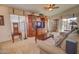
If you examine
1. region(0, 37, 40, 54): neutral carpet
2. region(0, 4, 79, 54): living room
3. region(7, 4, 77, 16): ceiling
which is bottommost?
region(0, 37, 40, 54): neutral carpet

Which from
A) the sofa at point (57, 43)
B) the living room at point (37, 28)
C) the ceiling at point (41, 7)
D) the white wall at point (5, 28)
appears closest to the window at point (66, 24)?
the living room at point (37, 28)

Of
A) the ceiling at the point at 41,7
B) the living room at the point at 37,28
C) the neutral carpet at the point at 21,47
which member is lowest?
the neutral carpet at the point at 21,47

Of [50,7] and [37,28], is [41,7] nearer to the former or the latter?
[50,7]

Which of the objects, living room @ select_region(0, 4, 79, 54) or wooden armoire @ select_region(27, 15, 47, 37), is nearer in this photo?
living room @ select_region(0, 4, 79, 54)

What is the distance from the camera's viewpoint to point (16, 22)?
205cm

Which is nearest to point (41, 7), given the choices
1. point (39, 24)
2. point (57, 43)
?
point (39, 24)

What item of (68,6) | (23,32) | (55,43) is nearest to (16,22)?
(23,32)

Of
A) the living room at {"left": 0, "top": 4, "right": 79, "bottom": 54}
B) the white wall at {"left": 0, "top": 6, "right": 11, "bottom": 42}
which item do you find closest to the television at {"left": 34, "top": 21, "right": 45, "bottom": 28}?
the living room at {"left": 0, "top": 4, "right": 79, "bottom": 54}

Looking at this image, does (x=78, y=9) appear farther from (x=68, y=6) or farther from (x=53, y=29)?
(x=53, y=29)

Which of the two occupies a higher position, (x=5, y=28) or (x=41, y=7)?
(x=41, y=7)

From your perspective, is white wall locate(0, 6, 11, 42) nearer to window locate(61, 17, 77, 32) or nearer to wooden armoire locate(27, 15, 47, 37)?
wooden armoire locate(27, 15, 47, 37)

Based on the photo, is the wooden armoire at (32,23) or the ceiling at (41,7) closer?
the ceiling at (41,7)

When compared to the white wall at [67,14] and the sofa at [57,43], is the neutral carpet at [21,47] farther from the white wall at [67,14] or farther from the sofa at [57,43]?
the white wall at [67,14]
